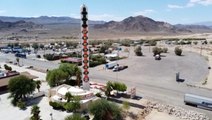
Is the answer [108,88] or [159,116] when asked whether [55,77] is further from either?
[159,116]

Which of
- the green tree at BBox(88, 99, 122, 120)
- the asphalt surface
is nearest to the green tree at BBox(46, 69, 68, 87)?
the asphalt surface

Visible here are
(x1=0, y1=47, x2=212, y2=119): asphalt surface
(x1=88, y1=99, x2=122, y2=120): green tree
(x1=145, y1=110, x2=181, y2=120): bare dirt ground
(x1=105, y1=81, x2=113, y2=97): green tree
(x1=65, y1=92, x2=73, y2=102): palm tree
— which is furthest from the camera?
(x1=0, y1=47, x2=212, y2=119): asphalt surface

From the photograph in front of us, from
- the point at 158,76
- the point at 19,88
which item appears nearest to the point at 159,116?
the point at 19,88

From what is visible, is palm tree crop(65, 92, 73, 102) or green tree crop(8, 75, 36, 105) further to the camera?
green tree crop(8, 75, 36, 105)

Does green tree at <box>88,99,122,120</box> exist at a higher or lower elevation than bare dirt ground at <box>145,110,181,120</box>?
higher

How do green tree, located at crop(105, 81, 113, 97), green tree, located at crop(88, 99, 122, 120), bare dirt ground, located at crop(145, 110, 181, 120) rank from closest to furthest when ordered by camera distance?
green tree, located at crop(88, 99, 122, 120) → bare dirt ground, located at crop(145, 110, 181, 120) → green tree, located at crop(105, 81, 113, 97)

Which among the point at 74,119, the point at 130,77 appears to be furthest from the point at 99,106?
the point at 130,77

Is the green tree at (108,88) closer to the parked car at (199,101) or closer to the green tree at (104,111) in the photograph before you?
the green tree at (104,111)

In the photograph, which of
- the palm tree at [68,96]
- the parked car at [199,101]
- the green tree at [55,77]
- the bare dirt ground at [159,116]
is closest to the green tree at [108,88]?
the palm tree at [68,96]

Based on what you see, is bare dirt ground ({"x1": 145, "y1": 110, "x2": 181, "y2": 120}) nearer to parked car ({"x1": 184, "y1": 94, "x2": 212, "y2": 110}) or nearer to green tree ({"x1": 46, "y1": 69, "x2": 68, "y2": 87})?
parked car ({"x1": 184, "y1": 94, "x2": 212, "y2": 110})
